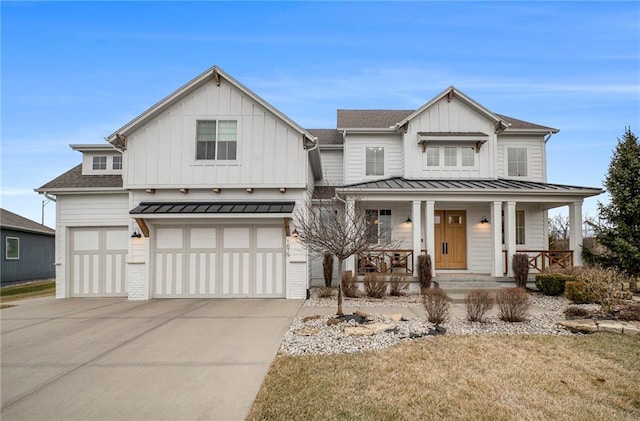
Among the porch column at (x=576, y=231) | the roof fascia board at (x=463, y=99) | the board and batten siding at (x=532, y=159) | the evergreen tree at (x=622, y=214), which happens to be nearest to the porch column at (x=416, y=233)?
the roof fascia board at (x=463, y=99)

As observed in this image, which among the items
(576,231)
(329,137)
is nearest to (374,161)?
(329,137)

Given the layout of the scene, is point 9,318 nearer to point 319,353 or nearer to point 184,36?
point 319,353

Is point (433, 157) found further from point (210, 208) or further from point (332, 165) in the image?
point (210, 208)

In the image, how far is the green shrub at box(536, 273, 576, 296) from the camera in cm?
1073

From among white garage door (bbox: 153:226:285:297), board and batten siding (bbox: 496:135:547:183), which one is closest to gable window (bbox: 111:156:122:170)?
white garage door (bbox: 153:226:285:297)

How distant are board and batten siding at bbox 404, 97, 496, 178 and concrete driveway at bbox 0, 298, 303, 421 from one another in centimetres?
865

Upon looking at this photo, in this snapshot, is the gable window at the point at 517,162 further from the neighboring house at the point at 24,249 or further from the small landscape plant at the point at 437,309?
the neighboring house at the point at 24,249

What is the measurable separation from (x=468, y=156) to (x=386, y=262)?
6026 mm

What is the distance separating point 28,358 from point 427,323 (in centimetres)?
757

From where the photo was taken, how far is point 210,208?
1059 centimetres

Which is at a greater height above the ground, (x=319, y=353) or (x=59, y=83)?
(x=59, y=83)

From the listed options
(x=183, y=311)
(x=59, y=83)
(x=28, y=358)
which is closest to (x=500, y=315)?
(x=183, y=311)

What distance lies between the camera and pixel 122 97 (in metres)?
20.5

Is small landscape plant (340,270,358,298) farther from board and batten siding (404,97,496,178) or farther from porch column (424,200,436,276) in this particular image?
board and batten siding (404,97,496,178)
